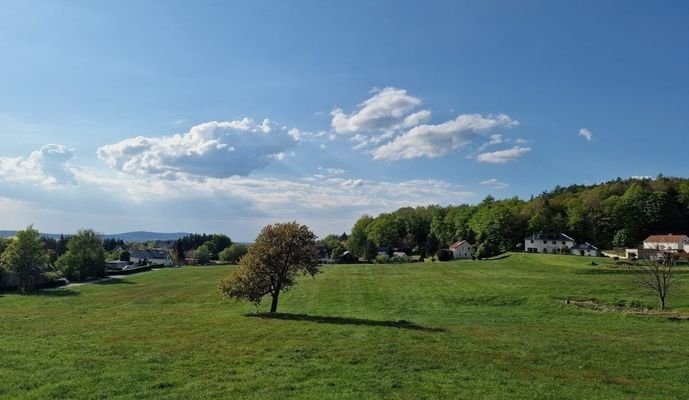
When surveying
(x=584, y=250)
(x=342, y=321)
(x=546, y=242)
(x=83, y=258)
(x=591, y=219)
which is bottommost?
(x=342, y=321)

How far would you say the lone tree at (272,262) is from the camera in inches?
1547

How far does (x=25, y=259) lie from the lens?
242 ft

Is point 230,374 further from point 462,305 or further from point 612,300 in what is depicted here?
point 612,300

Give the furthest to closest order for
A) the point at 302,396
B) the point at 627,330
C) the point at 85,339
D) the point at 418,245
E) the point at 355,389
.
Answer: the point at 418,245 → the point at 627,330 → the point at 85,339 → the point at 355,389 → the point at 302,396

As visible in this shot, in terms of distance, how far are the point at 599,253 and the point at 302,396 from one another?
406 ft

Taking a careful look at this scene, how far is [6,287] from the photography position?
74000 mm

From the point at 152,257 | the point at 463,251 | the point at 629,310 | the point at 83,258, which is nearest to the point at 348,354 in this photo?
the point at 629,310

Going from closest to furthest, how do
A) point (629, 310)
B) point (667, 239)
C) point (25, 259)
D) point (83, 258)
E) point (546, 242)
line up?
1. point (629, 310)
2. point (25, 259)
3. point (83, 258)
4. point (667, 239)
5. point (546, 242)

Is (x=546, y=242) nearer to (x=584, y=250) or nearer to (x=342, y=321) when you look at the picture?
(x=584, y=250)

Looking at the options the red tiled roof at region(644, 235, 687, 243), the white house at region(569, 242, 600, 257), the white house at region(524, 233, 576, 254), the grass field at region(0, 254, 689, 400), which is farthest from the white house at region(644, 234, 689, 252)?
the grass field at region(0, 254, 689, 400)

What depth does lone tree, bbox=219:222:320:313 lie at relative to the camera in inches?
1547

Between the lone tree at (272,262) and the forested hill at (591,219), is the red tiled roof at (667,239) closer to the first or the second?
the forested hill at (591,219)

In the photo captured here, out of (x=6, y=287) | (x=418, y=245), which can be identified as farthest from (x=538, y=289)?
(x=418, y=245)

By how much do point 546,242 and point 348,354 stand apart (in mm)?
127251
